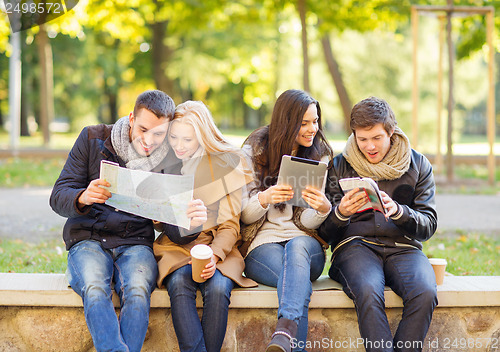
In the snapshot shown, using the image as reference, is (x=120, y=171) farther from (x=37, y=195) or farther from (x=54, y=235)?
(x=37, y=195)

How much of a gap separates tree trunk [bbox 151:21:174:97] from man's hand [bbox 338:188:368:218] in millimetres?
13994

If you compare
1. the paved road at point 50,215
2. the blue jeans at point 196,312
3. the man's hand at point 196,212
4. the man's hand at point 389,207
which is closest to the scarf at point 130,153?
the man's hand at point 196,212

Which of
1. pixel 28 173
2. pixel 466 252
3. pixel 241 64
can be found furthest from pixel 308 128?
pixel 241 64

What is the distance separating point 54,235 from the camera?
18.9 ft

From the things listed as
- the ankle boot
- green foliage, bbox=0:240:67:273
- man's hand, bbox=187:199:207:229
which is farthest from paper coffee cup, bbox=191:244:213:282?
green foliage, bbox=0:240:67:273

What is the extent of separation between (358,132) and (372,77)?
58.4 ft

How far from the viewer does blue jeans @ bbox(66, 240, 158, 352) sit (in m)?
2.79

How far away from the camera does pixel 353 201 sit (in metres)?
3.12

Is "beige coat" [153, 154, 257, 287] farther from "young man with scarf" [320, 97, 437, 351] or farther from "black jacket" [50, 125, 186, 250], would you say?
"young man with scarf" [320, 97, 437, 351]

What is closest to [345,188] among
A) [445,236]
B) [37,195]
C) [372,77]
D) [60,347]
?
[60,347]

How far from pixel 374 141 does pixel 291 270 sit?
92 centimetres

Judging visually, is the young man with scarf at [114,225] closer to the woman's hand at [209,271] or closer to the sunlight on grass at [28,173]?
the woman's hand at [209,271]

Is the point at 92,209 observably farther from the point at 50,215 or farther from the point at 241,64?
the point at 241,64

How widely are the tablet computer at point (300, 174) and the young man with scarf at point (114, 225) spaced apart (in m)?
0.50
